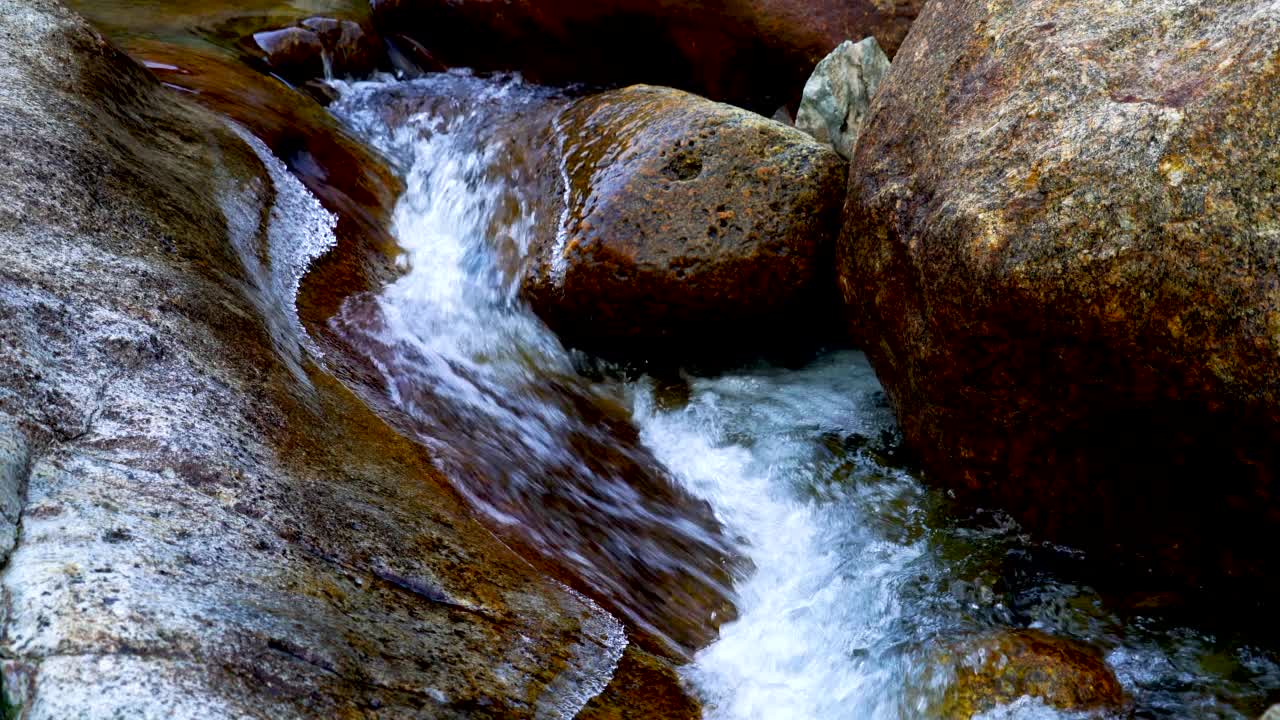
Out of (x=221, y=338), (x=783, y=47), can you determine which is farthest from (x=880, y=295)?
(x=783, y=47)

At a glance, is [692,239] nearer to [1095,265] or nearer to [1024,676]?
[1095,265]

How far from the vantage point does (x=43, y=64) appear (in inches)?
179

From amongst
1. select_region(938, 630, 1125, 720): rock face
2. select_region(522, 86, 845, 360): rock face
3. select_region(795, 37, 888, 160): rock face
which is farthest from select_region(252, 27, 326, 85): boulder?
select_region(938, 630, 1125, 720): rock face

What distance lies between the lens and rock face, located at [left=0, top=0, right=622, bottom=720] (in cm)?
225

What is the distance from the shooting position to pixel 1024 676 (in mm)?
3393

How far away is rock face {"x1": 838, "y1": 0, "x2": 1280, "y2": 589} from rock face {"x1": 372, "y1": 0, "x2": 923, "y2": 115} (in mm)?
2920

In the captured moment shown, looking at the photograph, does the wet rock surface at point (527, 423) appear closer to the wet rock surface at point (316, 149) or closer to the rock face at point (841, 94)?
the wet rock surface at point (316, 149)

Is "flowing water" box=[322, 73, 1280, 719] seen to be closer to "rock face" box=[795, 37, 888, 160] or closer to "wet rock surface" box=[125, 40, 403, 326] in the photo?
"wet rock surface" box=[125, 40, 403, 326]

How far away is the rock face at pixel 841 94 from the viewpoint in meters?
6.10

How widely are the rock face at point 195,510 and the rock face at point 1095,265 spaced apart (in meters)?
1.84

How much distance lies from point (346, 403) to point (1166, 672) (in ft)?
10.1

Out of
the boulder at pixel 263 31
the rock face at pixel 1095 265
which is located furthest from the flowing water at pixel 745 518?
the boulder at pixel 263 31

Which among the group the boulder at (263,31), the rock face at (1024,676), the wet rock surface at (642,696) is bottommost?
the wet rock surface at (642,696)

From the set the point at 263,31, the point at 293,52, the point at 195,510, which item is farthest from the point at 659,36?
the point at 195,510
